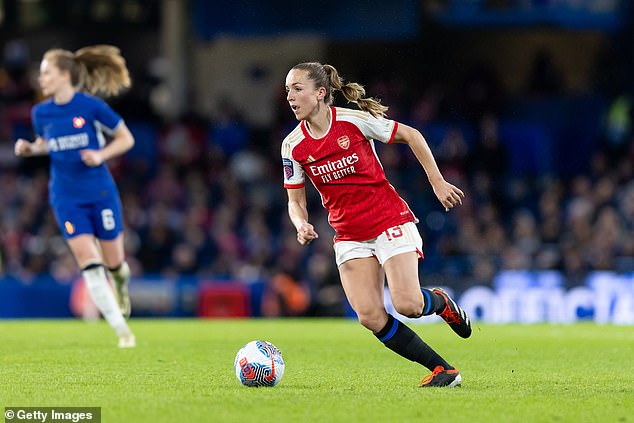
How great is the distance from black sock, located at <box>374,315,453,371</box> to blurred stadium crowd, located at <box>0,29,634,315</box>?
12.1 metres

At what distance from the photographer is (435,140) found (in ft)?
80.6

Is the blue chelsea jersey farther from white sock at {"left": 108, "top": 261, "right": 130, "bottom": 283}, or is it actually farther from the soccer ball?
the soccer ball

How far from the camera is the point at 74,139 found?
38.2ft

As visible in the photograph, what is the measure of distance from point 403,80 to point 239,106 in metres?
3.65

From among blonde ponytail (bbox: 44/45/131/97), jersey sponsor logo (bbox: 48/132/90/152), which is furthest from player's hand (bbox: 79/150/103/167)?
blonde ponytail (bbox: 44/45/131/97)

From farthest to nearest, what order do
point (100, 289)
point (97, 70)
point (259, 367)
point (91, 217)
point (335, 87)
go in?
1. point (97, 70)
2. point (91, 217)
3. point (100, 289)
4. point (335, 87)
5. point (259, 367)

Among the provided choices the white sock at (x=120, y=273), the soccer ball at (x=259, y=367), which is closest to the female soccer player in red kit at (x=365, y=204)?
the soccer ball at (x=259, y=367)

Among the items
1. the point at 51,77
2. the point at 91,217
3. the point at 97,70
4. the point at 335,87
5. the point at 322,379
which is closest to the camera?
the point at 335,87

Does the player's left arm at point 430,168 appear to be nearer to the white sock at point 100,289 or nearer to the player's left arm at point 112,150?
the player's left arm at point 112,150

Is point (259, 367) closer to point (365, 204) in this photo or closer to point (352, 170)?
point (365, 204)

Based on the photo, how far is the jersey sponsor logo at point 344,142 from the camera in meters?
8.57

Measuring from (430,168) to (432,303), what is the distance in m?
0.88

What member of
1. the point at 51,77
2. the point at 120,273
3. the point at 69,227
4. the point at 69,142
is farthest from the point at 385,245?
the point at 120,273

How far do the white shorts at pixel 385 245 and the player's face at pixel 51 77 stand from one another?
161 inches
